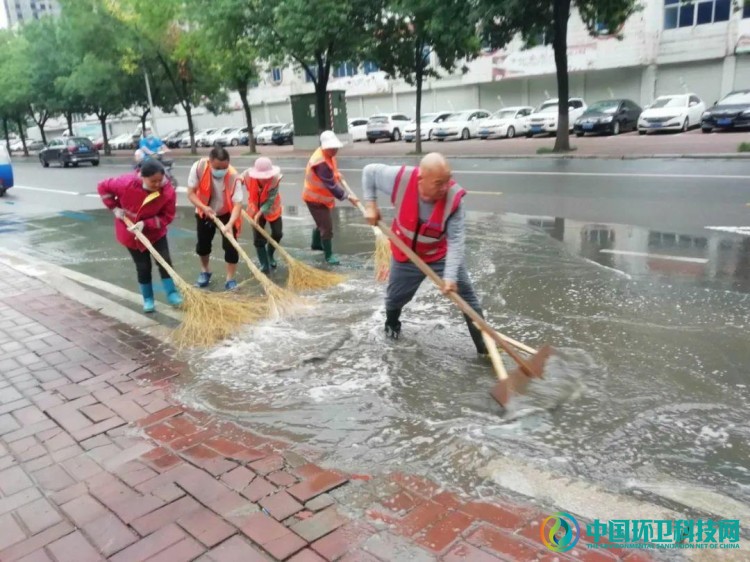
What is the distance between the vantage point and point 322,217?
715 cm

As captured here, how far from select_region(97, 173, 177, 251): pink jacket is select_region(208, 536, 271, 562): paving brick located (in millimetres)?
3720

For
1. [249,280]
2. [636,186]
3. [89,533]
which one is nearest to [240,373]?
[89,533]

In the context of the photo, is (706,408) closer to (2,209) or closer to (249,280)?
(249,280)

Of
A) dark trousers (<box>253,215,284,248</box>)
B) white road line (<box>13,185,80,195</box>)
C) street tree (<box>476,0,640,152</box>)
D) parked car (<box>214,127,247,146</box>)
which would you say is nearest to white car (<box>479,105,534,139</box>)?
street tree (<box>476,0,640,152</box>)

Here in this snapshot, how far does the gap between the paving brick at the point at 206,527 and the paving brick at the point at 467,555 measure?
3.01 ft

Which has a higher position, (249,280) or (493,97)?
(493,97)

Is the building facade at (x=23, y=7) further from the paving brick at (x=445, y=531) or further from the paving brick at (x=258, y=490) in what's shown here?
the paving brick at (x=445, y=531)

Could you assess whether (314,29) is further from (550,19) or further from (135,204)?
(135,204)

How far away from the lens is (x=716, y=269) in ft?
20.6

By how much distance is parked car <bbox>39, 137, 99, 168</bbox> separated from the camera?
2869cm

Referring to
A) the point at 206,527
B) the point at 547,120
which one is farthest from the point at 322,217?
the point at 547,120

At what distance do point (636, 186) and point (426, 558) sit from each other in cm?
1078

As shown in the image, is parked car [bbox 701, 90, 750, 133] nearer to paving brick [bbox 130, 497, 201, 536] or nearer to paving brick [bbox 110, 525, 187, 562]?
paving brick [bbox 130, 497, 201, 536]

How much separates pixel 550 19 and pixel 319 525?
60.5 feet
